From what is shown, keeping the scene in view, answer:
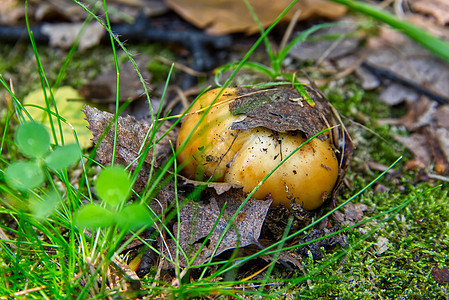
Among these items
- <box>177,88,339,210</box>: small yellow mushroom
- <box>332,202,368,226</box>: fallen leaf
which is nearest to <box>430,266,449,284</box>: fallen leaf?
<box>332,202,368,226</box>: fallen leaf

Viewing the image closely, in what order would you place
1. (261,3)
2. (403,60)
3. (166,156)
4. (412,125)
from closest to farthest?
(166,156)
(412,125)
(403,60)
(261,3)

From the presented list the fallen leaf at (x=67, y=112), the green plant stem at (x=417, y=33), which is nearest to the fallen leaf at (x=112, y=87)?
the fallen leaf at (x=67, y=112)

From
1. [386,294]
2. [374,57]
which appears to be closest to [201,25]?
[374,57]

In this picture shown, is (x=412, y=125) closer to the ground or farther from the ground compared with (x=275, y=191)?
closer to the ground

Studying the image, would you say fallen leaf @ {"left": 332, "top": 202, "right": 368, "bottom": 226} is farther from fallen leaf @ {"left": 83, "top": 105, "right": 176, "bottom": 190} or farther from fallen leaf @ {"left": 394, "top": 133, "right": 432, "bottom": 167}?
fallen leaf @ {"left": 83, "top": 105, "right": 176, "bottom": 190}

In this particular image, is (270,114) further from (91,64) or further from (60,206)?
(91,64)

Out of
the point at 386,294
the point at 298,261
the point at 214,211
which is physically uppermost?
the point at 214,211

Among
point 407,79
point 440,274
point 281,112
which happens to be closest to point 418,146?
point 407,79
